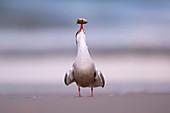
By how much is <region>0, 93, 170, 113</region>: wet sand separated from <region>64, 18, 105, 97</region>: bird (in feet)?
1.10

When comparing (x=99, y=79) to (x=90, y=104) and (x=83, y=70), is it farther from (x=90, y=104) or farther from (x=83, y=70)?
(x=90, y=104)

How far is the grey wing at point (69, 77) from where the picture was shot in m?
2.00

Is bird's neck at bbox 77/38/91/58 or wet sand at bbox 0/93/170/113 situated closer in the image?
wet sand at bbox 0/93/170/113

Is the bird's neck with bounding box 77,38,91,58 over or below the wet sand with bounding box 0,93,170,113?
over

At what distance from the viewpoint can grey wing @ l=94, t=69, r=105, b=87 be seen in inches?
79.5

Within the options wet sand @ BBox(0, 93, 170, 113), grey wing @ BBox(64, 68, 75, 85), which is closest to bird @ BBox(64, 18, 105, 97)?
grey wing @ BBox(64, 68, 75, 85)

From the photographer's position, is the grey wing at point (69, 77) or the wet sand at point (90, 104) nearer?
the wet sand at point (90, 104)

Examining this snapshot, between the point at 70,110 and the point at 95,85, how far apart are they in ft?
2.10

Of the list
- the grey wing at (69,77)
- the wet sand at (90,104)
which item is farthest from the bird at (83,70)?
the wet sand at (90,104)

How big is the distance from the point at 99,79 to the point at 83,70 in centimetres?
12

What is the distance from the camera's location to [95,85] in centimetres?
206

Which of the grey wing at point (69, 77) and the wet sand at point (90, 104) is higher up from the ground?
the grey wing at point (69, 77)

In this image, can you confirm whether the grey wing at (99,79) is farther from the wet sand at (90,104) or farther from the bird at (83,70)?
the wet sand at (90,104)

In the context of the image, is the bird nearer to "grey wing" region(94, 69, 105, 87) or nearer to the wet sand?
"grey wing" region(94, 69, 105, 87)
